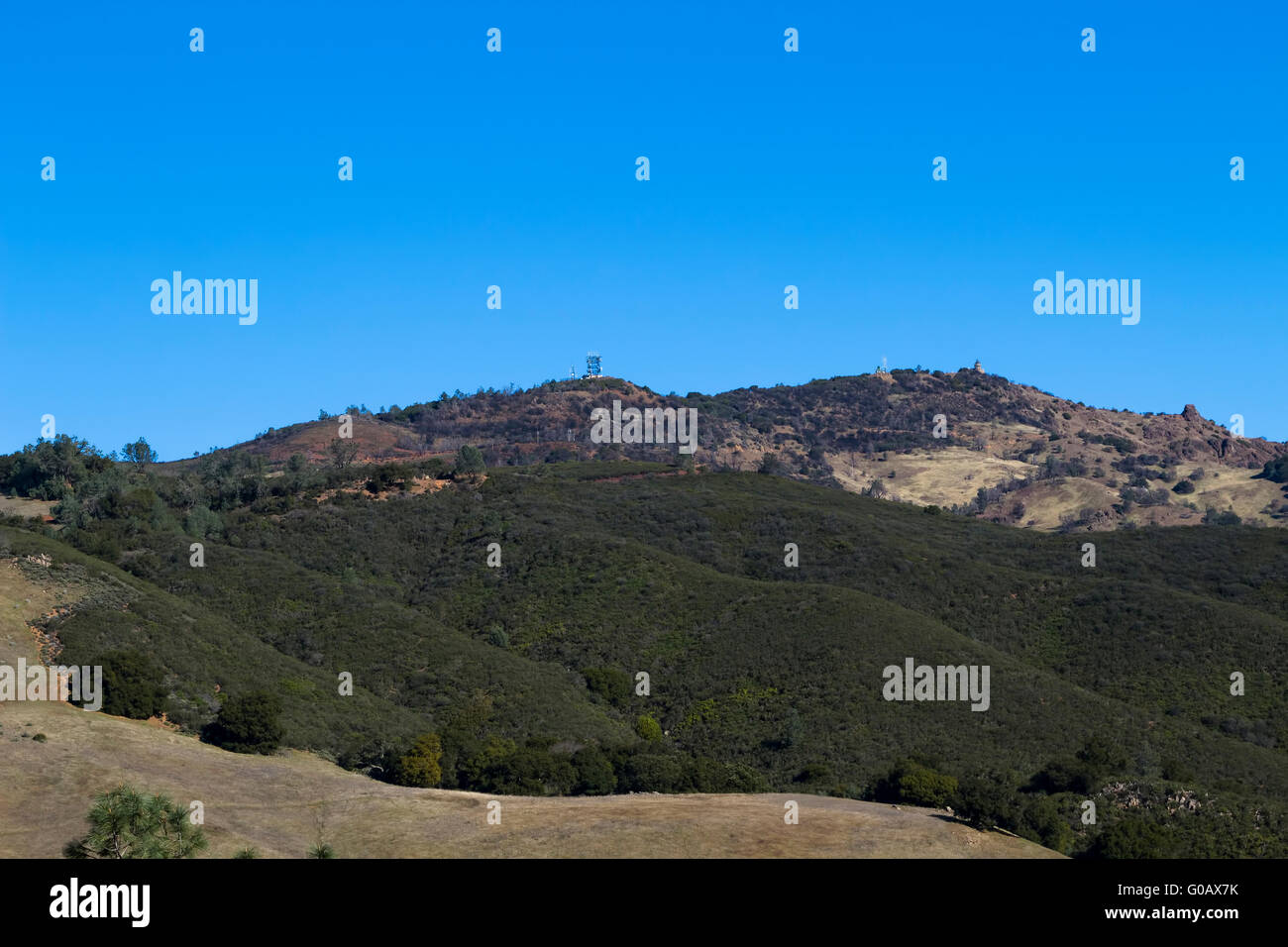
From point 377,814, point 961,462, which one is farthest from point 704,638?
point 961,462

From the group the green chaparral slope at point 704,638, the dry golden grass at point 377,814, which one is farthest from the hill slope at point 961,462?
the dry golden grass at point 377,814

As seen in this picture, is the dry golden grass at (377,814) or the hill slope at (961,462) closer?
the dry golden grass at (377,814)

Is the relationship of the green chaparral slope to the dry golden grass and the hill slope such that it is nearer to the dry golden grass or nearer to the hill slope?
the dry golden grass

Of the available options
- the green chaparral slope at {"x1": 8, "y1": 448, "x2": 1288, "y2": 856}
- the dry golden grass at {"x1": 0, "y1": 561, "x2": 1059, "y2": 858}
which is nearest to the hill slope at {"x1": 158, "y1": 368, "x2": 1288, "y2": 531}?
the green chaparral slope at {"x1": 8, "y1": 448, "x2": 1288, "y2": 856}

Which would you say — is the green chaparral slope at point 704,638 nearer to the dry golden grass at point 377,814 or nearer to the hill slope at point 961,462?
the dry golden grass at point 377,814

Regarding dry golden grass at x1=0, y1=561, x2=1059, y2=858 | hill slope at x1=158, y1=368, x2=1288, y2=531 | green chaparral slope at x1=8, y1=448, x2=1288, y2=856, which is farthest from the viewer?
hill slope at x1=158, y1=368, x2=1288, y2=531

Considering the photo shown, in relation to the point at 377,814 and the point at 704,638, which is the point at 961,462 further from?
the point at 377,814

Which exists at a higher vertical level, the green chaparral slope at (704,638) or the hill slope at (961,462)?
the hill slope at (961,462)
